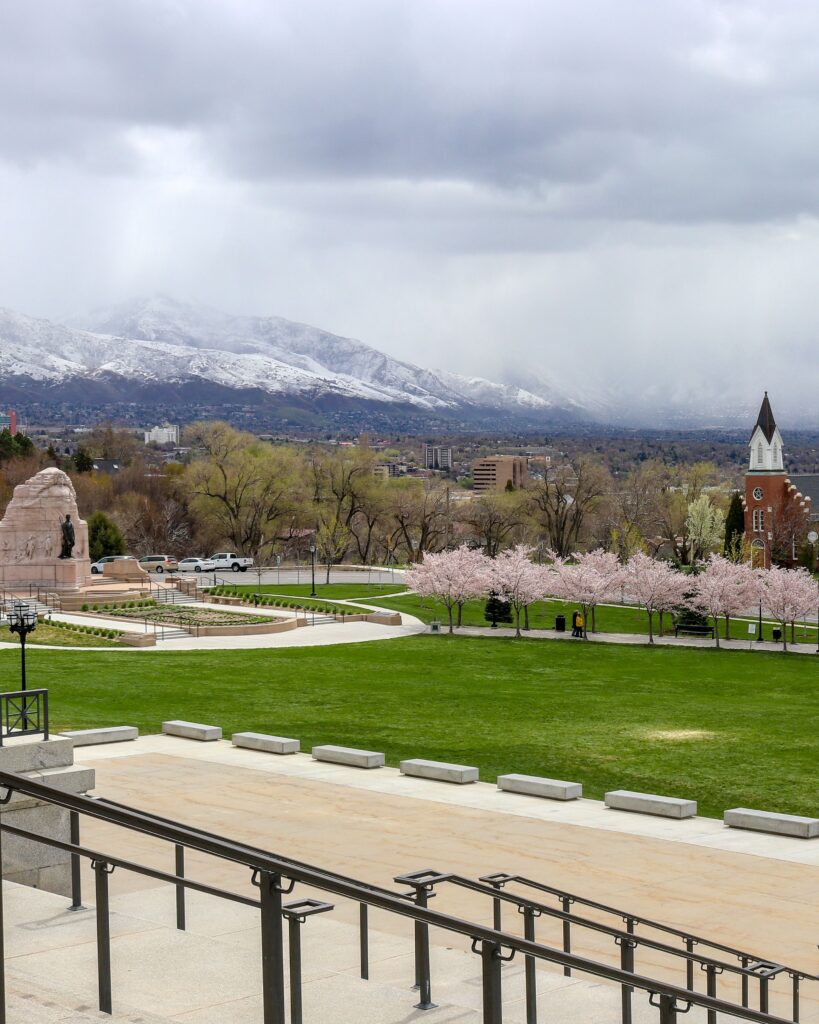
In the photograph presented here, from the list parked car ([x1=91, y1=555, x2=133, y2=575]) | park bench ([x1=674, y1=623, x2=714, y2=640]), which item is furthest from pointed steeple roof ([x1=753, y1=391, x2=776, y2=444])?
parked car ([x1=91, y1=555, x2=133, y2=575])

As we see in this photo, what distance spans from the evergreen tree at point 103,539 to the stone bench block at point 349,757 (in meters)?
61.7

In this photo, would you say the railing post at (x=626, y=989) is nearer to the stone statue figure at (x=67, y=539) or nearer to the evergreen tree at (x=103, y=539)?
the stone statue figure at (x=67, y=539)

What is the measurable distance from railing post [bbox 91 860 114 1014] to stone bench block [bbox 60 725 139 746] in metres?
20.1

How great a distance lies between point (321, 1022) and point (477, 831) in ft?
41.0

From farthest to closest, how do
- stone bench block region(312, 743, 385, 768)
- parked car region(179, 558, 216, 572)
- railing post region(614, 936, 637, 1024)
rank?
parked car region(179, 558, 216, 572) < stone bench block region(312, 743, 385, 768) < railing post region(614, 936, 637, 1024)

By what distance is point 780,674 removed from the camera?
49062 mm

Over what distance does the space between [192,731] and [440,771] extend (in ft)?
23.6

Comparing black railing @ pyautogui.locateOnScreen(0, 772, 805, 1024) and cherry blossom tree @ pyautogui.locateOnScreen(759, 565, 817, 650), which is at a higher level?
black railing @ pyautogui.locateOnScreen(0, 772, 805, 1024)

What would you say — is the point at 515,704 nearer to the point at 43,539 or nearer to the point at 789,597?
the point at 789,597

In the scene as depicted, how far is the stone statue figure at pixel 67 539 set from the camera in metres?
67.5

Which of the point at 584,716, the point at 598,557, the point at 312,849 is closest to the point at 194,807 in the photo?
the point at 312,849

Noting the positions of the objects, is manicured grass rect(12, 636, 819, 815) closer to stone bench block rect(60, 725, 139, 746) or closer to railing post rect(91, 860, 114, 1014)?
stone bench block rect(60, 725, 139, 746)

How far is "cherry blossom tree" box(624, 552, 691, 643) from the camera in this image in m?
60.9

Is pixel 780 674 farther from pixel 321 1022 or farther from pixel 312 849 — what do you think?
pixel 321 1022
